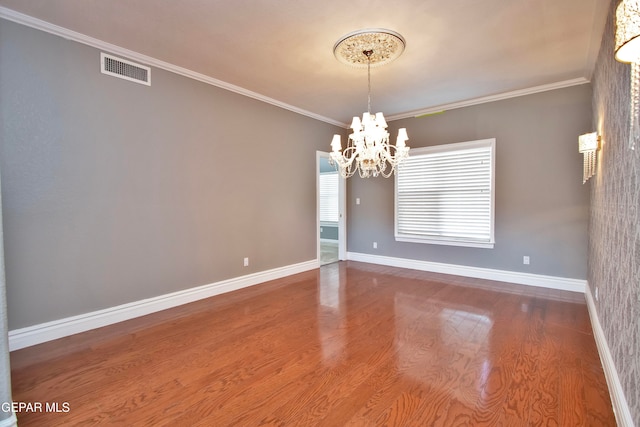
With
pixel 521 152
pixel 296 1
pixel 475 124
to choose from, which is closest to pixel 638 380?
pixel 296 1

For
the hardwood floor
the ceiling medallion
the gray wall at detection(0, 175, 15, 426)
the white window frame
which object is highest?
the ceiling medallion

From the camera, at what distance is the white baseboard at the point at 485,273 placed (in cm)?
404

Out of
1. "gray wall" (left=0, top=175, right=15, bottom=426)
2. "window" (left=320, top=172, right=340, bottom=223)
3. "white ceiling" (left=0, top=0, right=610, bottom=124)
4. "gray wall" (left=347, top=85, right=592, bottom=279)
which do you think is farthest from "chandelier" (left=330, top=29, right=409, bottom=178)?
"window" (left=320, top=172, right=340, bottom=223)

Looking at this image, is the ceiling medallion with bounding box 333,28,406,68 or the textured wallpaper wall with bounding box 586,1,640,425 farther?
the ceiling medallion with bounding box 333,28,406,68

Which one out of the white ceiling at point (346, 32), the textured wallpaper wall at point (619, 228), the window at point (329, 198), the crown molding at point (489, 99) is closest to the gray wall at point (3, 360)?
the white ceiling at point (346, 32)

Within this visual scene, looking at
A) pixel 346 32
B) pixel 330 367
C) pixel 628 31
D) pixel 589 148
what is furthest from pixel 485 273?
pixel 628 31

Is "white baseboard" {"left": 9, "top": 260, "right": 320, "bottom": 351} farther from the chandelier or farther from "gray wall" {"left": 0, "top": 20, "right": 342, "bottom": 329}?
the chandelier

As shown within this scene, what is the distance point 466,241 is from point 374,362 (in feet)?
10.5

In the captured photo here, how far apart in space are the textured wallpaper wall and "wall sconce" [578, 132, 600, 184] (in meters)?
0.11

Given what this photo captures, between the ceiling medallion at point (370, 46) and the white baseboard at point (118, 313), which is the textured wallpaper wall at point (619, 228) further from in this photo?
the white baseboard at point (118, 313)

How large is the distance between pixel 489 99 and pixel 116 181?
200 inches

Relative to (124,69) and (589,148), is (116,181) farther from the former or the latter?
(589,148)

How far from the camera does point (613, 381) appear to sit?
1.88 m

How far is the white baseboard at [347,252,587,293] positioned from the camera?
404 centimetres
